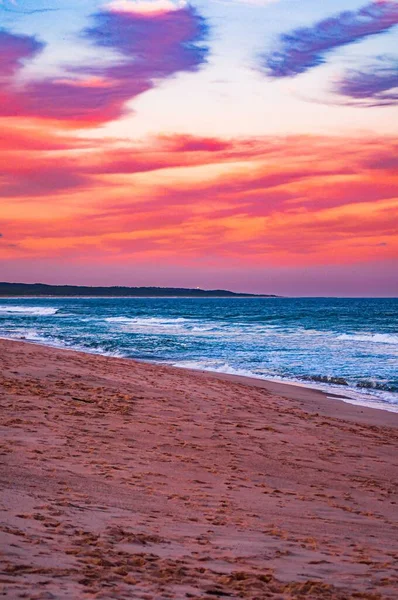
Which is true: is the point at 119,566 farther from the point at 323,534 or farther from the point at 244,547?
the point at 323,534

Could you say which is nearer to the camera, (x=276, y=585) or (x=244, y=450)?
(x=276, y=585)

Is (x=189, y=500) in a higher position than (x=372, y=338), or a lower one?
lower

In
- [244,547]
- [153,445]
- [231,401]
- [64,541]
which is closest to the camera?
[64,541]

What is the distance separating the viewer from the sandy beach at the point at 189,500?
4848 millimetres

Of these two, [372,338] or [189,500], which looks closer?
[189,500]

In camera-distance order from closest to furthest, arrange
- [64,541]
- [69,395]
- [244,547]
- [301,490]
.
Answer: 1. [64,541]
2. [244,547]
3. [301,490]
4. [69,395]

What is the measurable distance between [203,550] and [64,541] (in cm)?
115

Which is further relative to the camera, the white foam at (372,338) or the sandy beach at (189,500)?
the white foam at (372,338)

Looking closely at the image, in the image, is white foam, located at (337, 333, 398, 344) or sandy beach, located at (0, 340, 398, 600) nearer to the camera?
sandy beach, located at (0, 340, 398, 600)

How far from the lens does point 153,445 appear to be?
9852 millimetres

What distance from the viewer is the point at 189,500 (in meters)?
7.15

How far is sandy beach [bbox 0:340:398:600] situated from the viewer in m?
4.85

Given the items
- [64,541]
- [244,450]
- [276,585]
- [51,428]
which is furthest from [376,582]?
[51,428]

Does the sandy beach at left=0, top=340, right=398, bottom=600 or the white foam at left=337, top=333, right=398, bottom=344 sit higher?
the white foam at left=337, top=333, right=398, bottom=344
